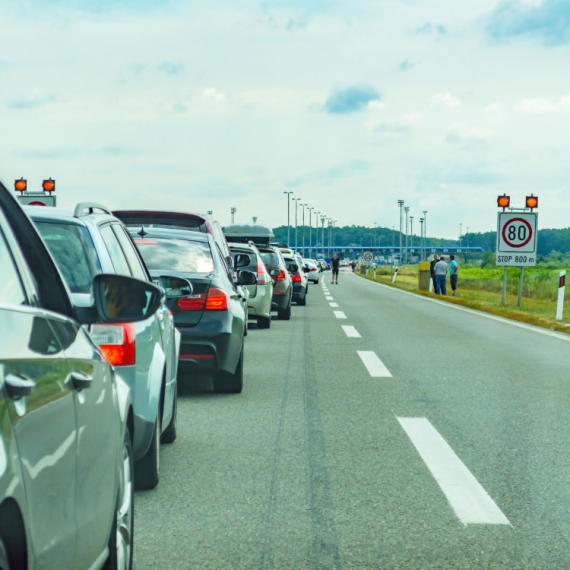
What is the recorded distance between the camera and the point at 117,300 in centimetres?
297

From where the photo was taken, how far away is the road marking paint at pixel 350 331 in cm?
1523

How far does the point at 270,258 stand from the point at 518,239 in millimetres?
8179

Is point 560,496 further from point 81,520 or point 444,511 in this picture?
point 81,520

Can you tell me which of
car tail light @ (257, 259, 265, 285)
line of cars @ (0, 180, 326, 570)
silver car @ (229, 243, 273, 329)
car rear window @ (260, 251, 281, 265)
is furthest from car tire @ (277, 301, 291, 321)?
line of cars @ (0, 180, 326, 570)

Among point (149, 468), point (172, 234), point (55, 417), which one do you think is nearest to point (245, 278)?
point (172, 234)

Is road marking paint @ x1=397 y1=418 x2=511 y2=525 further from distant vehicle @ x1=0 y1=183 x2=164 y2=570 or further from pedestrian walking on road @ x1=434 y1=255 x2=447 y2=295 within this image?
pedestrian walking on road @ x1=434 y1=255 x2=447 y2=295

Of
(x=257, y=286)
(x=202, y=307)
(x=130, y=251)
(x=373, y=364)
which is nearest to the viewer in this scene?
(x=130, y=251)

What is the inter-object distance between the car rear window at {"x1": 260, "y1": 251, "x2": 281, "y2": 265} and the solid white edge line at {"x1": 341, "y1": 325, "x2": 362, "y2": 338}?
2.49m

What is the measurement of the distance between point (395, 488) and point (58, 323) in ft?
9.78

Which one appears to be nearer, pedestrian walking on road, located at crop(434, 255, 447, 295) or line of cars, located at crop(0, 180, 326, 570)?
line of cars, located at crop(0, 180, 326, 570)

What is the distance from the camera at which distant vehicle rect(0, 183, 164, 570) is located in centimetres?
195

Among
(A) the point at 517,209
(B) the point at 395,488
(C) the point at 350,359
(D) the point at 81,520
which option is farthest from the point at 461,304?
(D) the point at 81,520

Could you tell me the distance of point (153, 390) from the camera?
15.6ft

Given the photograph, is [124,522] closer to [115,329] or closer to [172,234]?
[115,329]
